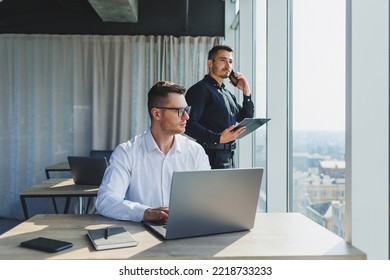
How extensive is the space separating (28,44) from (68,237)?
491 cm

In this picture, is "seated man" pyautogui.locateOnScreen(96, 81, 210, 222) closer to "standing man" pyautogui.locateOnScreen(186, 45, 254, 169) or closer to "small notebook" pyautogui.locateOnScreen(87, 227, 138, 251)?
"small notebook" pyautogui.locateOnScreen(87, 227, 138, 251)

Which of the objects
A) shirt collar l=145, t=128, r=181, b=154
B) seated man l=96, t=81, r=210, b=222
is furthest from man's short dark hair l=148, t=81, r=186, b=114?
shirt collar l=145, t=128, r=181, b=154

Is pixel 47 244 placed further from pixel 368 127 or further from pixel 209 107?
pixel 209 107

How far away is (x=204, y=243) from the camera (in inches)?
54.7

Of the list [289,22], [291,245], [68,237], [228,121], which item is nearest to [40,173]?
[228,121]

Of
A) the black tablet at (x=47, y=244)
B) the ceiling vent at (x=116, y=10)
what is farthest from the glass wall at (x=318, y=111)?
the ceiling vent at (x=116, y=10)

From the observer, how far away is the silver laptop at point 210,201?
4.51 feet

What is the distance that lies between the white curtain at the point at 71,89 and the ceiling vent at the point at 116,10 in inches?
14.6

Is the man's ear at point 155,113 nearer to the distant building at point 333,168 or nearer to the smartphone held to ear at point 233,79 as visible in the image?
the distant building at point 333,168

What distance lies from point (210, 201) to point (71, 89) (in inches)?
188

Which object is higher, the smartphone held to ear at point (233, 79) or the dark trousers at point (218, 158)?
the smartphone held to ear at point (233, 79)
